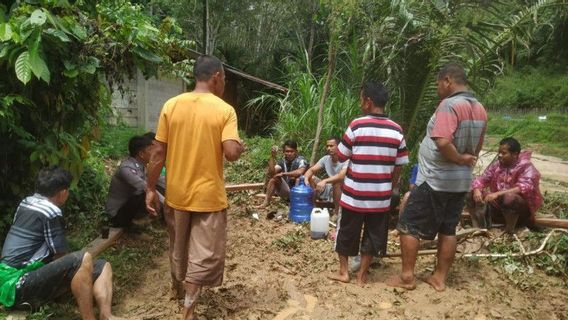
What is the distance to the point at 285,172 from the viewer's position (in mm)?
6805

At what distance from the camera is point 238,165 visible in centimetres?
970

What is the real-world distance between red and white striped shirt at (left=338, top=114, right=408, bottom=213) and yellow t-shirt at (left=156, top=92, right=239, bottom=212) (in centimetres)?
113

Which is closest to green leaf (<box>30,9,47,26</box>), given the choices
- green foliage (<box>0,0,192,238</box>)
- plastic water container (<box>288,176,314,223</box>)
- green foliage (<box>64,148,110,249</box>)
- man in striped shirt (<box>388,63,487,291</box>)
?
green foliage (<box>0,0,192,238</box>)

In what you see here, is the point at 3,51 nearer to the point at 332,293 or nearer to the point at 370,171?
the point at 370,171

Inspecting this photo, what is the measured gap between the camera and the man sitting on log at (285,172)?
6805 millimetres

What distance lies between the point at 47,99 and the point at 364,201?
2.67 m

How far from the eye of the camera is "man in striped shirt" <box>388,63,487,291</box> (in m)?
3.53

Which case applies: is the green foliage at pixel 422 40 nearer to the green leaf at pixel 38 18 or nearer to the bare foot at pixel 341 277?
the bare foot at pixel 341 277

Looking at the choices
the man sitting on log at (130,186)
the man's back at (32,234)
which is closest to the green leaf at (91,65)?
the man's back at (32,234)

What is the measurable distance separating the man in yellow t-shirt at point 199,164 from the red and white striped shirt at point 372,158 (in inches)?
42.5

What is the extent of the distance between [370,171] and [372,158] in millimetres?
107

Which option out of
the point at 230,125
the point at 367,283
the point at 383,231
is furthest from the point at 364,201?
the point at 230,125

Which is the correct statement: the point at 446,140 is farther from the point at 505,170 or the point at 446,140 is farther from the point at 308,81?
the point at 308,81

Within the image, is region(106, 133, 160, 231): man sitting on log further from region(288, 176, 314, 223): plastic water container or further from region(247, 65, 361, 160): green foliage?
region(247, 65, 361, 160): green foliage
